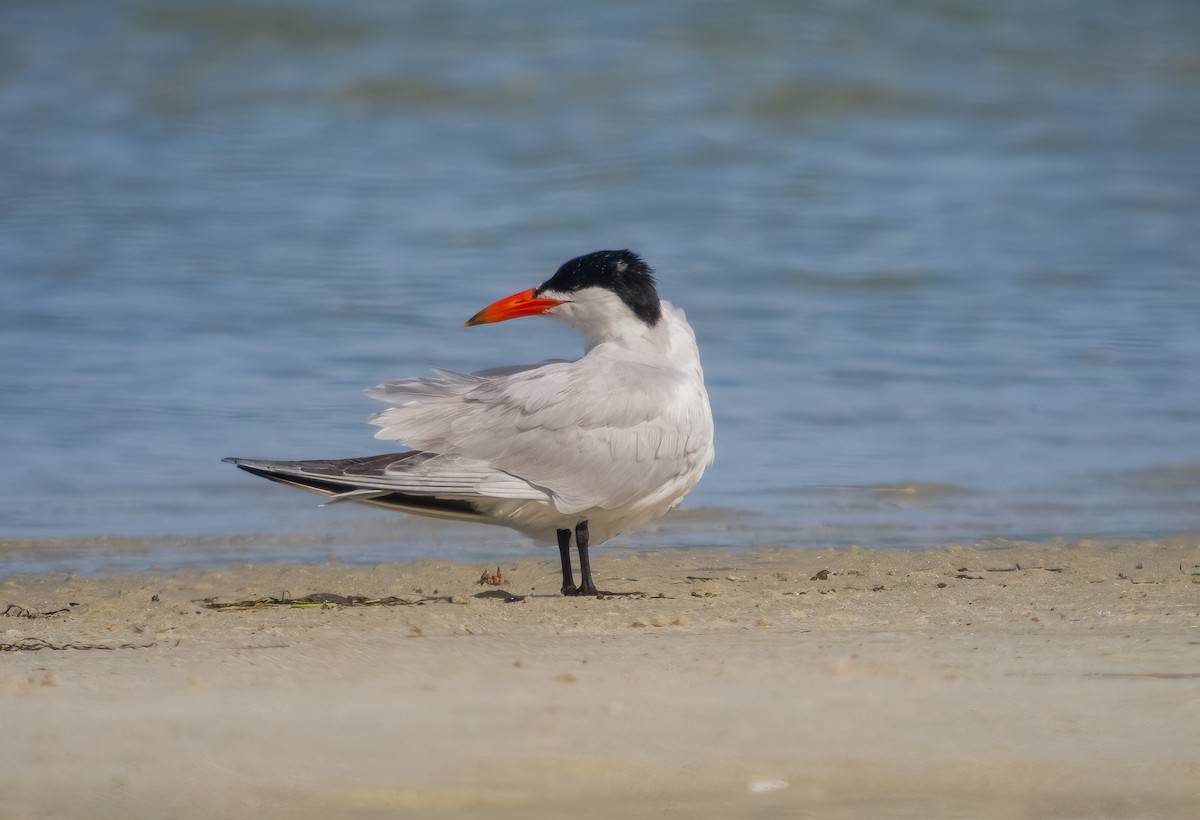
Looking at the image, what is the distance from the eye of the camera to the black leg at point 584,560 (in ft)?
14.0

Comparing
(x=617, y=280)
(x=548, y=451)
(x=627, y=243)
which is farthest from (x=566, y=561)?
(x=627, y=243)

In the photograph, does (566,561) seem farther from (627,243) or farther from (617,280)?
(627,243)

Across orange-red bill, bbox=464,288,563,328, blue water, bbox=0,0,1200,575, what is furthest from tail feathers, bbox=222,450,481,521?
blue water, bbox=0,0,1200,575

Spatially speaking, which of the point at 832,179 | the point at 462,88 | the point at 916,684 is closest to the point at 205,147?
the point at 462,88

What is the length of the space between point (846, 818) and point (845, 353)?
597 cm

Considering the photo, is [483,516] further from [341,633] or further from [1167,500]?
[1167,500]

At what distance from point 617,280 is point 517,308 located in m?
0.32

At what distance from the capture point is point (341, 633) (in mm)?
3285

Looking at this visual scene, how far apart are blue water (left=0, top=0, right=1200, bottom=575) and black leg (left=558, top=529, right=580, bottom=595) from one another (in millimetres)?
880

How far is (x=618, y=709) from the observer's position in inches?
104

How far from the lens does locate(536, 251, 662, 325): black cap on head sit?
4.62m

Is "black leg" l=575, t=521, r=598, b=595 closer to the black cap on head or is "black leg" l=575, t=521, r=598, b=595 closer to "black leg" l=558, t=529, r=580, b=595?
"black leg" l=558, t=529, r=580, b=595

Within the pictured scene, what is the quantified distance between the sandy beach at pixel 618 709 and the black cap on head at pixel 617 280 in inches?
47.5

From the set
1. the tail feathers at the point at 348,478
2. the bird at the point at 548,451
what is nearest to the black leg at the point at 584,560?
the bird at the point at 548,451
